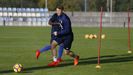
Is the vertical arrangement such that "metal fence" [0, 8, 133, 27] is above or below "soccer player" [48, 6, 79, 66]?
below

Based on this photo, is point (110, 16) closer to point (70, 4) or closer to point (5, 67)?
point (70, 4)

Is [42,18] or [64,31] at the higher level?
[64,31]

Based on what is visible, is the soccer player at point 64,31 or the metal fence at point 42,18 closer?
the soccer player at point 64,31

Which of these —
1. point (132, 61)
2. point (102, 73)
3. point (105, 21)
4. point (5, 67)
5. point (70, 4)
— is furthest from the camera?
point (70, 4)

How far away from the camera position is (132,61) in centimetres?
1598

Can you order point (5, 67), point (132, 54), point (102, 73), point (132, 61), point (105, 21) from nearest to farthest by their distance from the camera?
1. point (102, 73)
2. point (5, 67)
3. point (132, 61)
4. point (132, 54)
5. point (105, 21)

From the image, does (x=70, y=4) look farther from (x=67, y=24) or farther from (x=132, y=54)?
(x=67, y=24)

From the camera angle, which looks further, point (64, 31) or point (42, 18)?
point (42, 18)

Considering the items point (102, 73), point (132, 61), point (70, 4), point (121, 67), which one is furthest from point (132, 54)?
point (70, 4)

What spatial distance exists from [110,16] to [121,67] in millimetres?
43904

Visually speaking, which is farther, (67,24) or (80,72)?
(67,24)

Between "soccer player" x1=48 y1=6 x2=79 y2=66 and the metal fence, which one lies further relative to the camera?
the metal fence

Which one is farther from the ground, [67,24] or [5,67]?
[67,24]

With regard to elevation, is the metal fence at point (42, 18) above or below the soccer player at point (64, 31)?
below
